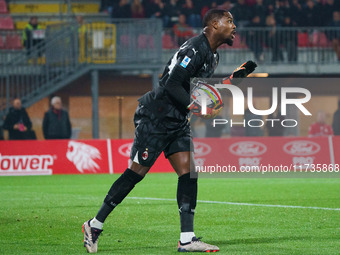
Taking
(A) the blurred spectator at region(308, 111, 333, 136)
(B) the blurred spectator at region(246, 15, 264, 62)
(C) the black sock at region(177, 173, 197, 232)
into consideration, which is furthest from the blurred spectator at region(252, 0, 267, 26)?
(C) the black sock at region(177, 173, 197, 232)

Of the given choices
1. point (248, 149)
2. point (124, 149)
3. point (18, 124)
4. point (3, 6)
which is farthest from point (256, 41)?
point (3, 6)

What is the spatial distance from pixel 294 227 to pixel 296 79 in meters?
19.1

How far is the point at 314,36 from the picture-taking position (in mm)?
25812

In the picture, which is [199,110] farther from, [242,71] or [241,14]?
[241,14]

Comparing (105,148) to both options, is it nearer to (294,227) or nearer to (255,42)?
(255,42)

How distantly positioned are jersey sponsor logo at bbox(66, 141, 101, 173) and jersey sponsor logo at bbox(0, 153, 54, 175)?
1.78 ft

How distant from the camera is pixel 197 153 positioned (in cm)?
2033

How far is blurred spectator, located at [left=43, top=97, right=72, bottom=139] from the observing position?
68.6ft

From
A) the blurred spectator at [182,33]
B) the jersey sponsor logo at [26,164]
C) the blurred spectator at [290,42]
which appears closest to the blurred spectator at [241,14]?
the blurred spectator at [290,42]

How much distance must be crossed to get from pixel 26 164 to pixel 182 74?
1354 cm

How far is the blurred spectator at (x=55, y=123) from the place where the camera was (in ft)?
68.6

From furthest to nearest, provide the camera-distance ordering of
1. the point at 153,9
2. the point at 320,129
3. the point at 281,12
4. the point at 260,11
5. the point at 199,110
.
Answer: the point at 281,12
the point at 153,9
the point at 260,11
the point at 320,129
the point at 199,110

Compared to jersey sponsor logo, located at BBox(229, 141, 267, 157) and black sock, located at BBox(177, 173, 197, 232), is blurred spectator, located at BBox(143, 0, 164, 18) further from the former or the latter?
black sock, located at BBox(177, 173, 197, 232)

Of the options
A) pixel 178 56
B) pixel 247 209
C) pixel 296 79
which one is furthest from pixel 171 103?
pixel 296 79
